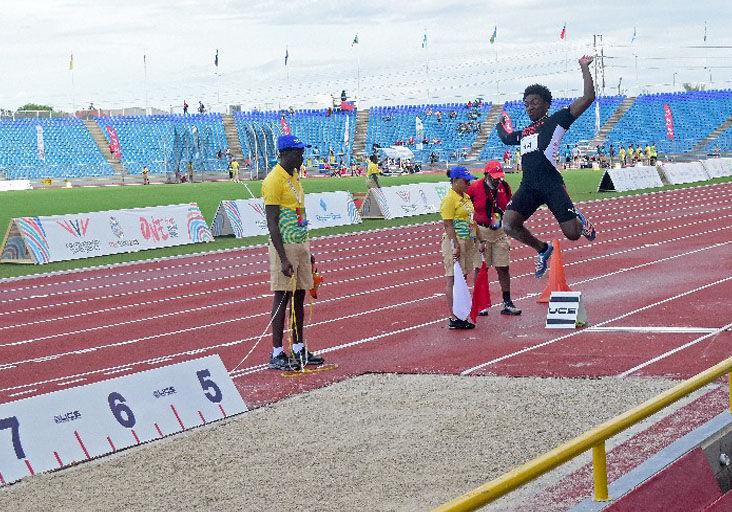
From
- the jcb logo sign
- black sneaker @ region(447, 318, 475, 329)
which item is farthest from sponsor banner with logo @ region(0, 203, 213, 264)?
the jcb logo sign

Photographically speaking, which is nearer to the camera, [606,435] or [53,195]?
[606,435]

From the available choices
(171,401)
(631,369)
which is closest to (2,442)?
(171,401)

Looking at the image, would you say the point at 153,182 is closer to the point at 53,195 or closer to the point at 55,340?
the point at 53,195

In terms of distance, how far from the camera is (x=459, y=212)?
13.6 meters

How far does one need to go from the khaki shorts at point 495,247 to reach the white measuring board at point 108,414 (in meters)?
5.26

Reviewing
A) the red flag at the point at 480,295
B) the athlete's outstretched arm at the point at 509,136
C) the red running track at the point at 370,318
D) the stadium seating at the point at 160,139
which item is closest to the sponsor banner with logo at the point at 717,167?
the stadium seating at the point at 160,139

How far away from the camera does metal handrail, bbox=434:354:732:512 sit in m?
3.81

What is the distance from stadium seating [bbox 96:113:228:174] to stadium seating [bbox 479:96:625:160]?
17.3 metres

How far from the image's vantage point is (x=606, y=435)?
4887mm

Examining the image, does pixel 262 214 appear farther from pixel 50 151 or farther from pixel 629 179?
pixel 50 151

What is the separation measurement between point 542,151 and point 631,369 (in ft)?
6.74

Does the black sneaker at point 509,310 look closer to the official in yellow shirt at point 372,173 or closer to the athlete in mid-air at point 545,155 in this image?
the athlete in mid-air at point 545,155

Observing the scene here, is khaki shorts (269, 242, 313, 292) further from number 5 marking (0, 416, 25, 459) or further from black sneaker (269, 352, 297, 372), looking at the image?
number 5 marking (0, 416, 25, 459)

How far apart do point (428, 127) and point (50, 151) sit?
27.6m
